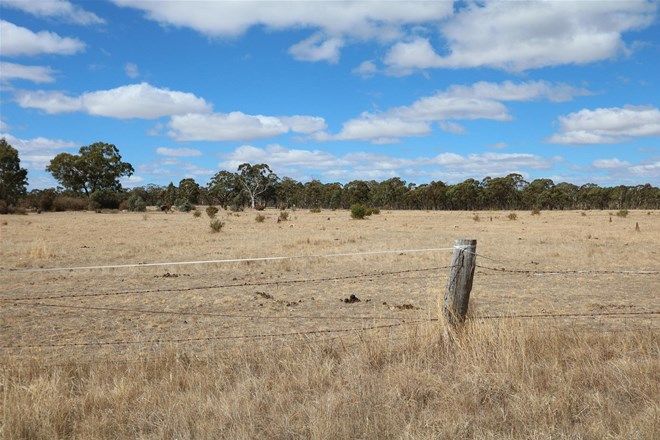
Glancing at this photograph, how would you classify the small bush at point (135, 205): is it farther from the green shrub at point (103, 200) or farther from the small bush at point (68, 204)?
the small bush at point (68, 204)

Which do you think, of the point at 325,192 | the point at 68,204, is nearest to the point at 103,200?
the point at 68,204

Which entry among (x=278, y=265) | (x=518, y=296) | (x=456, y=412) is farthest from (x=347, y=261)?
(x=456, y=412)

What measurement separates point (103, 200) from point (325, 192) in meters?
55.0

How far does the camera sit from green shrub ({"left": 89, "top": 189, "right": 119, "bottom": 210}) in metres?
76.2

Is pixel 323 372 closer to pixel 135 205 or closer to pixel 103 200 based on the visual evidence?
pixel 135 205

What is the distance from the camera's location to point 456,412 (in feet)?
14.6

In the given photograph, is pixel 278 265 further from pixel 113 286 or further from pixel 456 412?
pixel 456 412

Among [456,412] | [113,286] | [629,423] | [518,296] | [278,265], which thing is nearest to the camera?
[629,423]

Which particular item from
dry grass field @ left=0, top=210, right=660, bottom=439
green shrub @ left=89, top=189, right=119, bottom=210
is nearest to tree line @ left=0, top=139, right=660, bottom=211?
green shrub @ left=89, top=189, right=119, bottom=210

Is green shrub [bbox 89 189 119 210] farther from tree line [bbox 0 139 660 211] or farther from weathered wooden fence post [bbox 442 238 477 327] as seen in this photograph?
weathered wooden fence post [bbox 442 238 477 327]

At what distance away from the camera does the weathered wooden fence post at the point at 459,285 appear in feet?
20.3

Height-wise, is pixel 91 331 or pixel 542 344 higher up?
pixel 542 344

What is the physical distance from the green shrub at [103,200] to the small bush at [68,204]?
1269 mm

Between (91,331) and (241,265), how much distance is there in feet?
28.1
